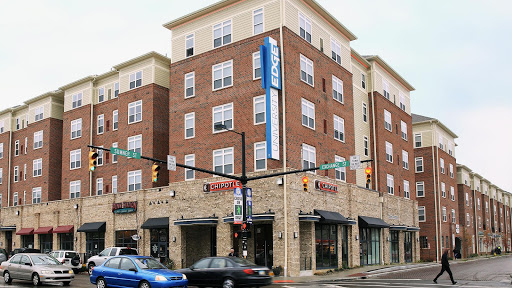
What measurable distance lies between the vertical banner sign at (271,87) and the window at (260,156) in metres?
1.17

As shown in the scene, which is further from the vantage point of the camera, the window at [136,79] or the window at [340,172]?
the window at [136,79]

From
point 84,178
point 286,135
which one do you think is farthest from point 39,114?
point 286,135

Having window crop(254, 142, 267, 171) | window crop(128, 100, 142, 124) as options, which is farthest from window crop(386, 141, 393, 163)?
window crop(128, 100, 142, 124)

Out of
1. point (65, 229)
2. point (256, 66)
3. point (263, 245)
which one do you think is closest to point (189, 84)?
point (256, 66)

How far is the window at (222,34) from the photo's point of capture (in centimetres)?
3984

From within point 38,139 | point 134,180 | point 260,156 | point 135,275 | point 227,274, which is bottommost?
point 227,274

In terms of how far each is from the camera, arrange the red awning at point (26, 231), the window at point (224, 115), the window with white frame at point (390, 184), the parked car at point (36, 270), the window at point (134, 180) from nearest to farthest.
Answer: the parked car at point (36, 270), the window at point (224, 115), the window at point (134, 180), the window with white frame at point (390, 184), the red awning at point (26, 231)

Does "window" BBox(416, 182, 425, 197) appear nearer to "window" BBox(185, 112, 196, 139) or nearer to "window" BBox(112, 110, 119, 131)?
"window" BBox(185, 112, 196, 139)

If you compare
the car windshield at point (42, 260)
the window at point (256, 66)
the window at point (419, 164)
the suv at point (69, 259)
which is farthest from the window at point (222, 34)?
the window at point (419, 164)

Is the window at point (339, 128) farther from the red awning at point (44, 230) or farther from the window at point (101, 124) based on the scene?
the red awning at point (44, 230)

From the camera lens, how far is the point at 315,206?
37.2 m

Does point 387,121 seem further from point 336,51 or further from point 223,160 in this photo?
point 223,160

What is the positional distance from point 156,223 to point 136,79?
13363mm

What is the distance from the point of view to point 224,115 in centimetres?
3881
